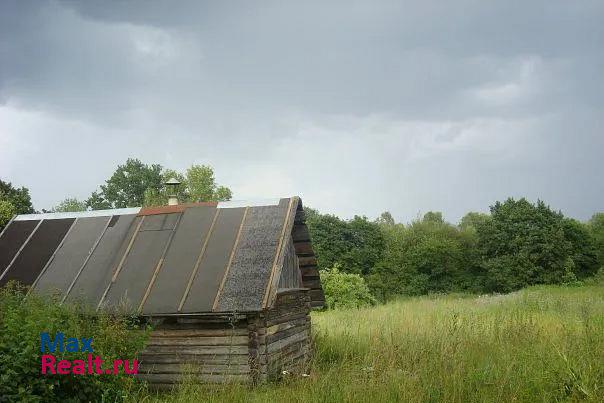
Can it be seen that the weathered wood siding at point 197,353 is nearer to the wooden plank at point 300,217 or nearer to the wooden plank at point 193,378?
the wooden plank at point 193,378

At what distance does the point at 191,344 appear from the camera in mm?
10117

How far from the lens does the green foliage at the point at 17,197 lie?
32.4 meters

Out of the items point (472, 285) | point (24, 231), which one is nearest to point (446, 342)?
point (24, 231)

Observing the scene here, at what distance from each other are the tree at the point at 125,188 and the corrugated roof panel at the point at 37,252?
1494 inches

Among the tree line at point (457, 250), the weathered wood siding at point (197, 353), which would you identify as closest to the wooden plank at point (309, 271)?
the weathered wood siding at point (197, 353)

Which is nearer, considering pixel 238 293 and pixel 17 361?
pixel 17 361

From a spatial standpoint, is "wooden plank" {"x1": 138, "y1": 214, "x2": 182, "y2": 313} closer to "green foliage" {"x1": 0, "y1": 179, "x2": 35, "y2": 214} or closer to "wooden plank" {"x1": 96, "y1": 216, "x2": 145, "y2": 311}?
"wooden plank" {"x1": 96, "y1": 216, "x2": 145, "y2": 311}

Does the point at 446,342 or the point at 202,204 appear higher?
the point at 202,204

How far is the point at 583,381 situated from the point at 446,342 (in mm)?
2163

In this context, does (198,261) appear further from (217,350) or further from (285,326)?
(285,326)

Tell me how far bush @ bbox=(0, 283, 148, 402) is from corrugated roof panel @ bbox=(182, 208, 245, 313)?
1.29 meters

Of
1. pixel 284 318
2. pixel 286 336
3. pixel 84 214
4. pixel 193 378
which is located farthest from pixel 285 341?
pixel 84 214

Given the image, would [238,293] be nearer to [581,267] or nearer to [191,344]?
[191,344]

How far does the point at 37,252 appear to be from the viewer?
40.2 feet
